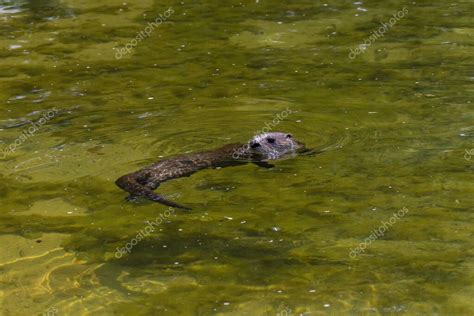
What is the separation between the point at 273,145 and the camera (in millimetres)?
8992

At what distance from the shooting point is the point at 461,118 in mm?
9688

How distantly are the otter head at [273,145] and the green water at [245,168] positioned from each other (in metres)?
0.23

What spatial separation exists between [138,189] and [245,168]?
48.1 inches

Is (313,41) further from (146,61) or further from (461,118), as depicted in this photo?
(461,118)

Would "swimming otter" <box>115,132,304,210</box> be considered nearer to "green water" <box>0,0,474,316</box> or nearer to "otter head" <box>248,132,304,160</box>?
"otter head" <box>248,132,304,160</box>

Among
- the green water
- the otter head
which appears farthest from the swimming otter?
the green water

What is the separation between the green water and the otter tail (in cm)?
9

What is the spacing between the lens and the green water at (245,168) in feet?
20.7

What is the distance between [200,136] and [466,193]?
3.08m

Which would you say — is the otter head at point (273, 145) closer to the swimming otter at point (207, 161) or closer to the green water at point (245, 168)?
the swimming otter at point (207, 161)

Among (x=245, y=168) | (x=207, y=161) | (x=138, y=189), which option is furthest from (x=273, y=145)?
(x=138, y=189)

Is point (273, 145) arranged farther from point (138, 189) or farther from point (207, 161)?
point (138, 189)

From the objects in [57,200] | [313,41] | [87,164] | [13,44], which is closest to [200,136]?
[87,164]

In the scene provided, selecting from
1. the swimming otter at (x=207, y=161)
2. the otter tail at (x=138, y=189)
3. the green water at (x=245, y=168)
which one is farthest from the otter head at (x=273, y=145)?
the otter tail at (x=138, y=189)
